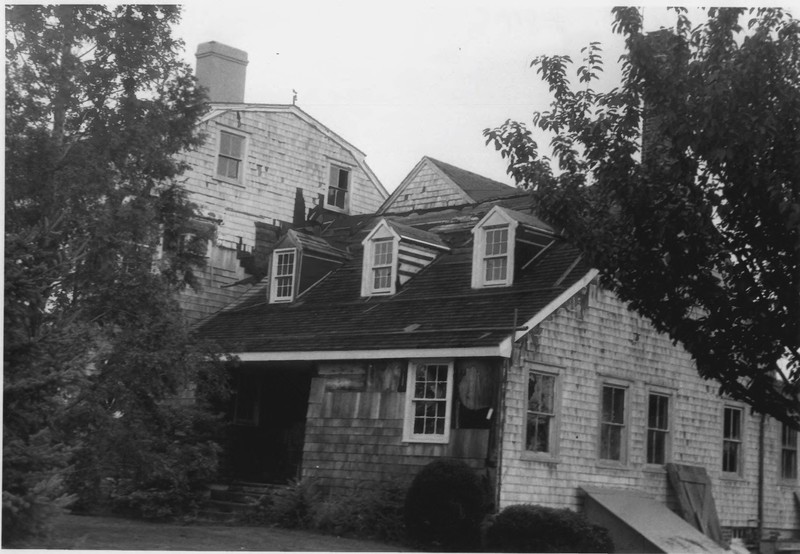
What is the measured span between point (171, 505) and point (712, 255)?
1093 centimetres

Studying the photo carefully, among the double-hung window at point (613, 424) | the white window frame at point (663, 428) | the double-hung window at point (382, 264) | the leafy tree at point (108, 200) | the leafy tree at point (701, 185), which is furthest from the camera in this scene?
the double-hung window at point (382, 264)

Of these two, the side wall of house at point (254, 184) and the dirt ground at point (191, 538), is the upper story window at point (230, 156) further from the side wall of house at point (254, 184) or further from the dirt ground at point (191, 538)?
the dirt ground at point (191, 538)

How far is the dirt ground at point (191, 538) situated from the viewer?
15.6 metres

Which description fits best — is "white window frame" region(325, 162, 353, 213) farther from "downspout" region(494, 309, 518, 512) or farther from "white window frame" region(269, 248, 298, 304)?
"downspout" region(494, 309, 518, 512)

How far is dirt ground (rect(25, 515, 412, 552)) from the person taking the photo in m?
15.6

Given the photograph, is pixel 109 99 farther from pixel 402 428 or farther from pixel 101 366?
pixel 402 428

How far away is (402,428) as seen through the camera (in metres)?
19.4

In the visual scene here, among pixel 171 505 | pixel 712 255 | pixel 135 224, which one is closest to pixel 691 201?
pixel 712 255

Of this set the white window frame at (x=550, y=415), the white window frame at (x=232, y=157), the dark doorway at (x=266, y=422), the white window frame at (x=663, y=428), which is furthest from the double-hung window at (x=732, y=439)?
the white window frame at (x=232, y=157)

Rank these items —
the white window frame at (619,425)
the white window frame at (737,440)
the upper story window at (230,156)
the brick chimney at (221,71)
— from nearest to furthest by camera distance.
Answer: the white window frame at (619,425)
the white window frame at (737,440)
the upper story window at (230,156)
the brick chimney at (221,71)

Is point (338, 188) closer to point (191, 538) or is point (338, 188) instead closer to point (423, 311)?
point (423, 311)

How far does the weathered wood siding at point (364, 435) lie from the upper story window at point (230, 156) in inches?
303

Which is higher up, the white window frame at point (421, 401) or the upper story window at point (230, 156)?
the upper story window at point (230, 156)

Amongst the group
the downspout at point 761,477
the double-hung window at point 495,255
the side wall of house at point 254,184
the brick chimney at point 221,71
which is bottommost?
the downspout at point 761,477
